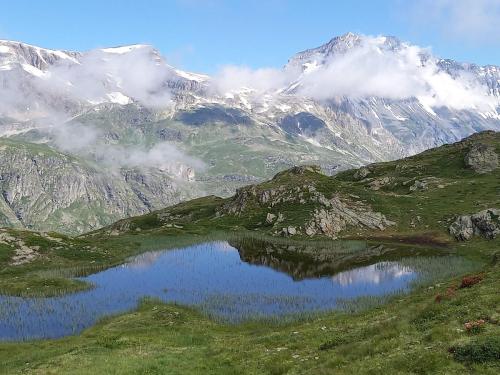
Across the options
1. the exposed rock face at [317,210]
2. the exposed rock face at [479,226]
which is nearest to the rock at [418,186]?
the exposed rock face at [317,210]

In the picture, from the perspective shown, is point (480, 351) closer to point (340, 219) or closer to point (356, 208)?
point (340, 219)

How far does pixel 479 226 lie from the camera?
128 meters

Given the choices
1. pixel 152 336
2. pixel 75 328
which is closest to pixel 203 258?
pixel 75 328

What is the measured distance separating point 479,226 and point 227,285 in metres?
73.9

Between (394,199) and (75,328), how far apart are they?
129808mm

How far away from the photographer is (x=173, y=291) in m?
89.1

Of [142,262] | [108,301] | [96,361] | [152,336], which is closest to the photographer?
[96,361]

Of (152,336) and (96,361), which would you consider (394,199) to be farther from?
(96,361)

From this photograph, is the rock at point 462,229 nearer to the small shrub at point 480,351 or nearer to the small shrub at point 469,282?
the small shrub at point 469,282

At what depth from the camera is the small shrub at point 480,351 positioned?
2554 centimetres

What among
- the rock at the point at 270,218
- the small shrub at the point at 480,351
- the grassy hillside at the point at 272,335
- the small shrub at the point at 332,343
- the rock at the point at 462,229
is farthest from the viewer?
the rock at the point at 270,218

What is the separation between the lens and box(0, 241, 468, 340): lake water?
7194 cm

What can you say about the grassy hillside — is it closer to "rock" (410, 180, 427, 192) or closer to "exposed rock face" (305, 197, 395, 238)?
"exposed rock face" (305, 197, 395, 238)

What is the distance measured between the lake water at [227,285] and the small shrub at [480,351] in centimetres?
4424
